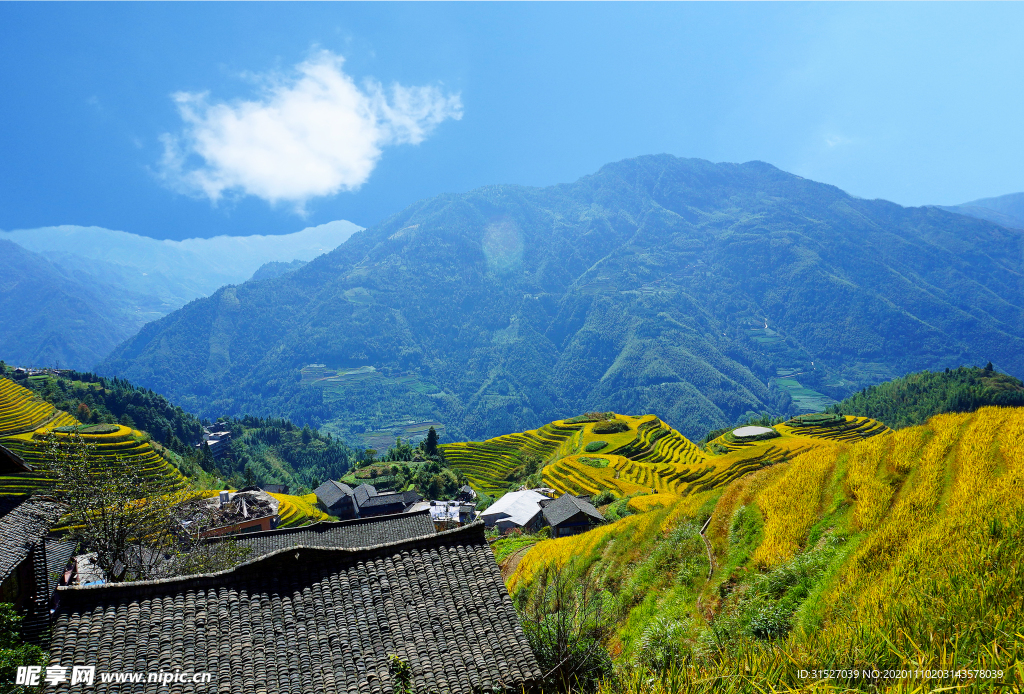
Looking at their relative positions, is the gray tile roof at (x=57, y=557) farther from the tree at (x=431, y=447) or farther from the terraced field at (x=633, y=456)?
the tree at (x=431, y=447)

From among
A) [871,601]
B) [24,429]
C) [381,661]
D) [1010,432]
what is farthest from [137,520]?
[24,429]

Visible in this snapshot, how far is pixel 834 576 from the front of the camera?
8453mm

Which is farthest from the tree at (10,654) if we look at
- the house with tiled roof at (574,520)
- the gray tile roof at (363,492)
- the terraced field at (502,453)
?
the terraced field at (502,453)

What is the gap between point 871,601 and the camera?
6.31 metres

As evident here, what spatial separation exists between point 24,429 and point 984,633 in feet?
245

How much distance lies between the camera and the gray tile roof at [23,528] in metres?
14.7

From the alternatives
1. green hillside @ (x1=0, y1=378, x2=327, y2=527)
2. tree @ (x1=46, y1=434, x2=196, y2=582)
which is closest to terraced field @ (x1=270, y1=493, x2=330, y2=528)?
green hillside @ (x1=0, y1=378, x2=327, y2=527)

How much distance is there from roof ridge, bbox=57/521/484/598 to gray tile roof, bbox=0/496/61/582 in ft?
30.6

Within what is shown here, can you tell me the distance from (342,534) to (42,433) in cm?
3827

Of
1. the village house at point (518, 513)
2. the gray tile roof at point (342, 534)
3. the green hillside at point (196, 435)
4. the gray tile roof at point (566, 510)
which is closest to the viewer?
the gray tile roof at point (342, 534)

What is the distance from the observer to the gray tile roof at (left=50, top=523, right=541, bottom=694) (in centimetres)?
734

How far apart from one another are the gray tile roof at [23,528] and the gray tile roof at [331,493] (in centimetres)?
4798

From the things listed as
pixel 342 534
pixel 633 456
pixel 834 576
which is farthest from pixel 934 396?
pixel 834 576

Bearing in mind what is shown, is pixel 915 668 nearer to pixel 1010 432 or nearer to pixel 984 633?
pixel 984 633
